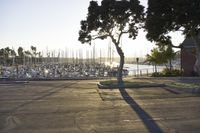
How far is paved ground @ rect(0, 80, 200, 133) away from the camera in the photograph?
13.3 meters

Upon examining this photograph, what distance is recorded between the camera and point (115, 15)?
32000 millimetres

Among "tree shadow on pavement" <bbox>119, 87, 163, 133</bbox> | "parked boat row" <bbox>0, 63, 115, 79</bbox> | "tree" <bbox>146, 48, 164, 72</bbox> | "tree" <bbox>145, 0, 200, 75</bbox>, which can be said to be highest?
"tree" <bbox>145, 0, 200, 75</bbox>

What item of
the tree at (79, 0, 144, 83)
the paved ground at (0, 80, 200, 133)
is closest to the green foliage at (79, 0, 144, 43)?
the tree at (79, 0, 144, 83)

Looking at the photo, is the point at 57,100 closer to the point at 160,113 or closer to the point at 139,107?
the point at 139,107

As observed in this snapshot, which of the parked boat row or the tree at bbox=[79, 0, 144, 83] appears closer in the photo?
the tree at bbox=[79, 0, 144, 83]

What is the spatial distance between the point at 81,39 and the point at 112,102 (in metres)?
14.3

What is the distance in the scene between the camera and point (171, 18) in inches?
1035

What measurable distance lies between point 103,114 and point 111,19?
1729 cm

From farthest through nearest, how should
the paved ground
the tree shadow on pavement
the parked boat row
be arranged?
the parked boat row → the paved ground → the tree shadow on pavement

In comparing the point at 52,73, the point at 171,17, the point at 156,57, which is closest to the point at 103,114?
the point at 171,17

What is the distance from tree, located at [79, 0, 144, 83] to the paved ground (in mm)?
10610

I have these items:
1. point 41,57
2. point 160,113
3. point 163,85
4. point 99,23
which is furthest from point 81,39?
point 41,57

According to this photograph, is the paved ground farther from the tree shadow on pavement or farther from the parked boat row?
the parked boat row

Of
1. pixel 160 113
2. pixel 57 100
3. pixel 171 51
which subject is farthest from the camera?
pixel 171 51
